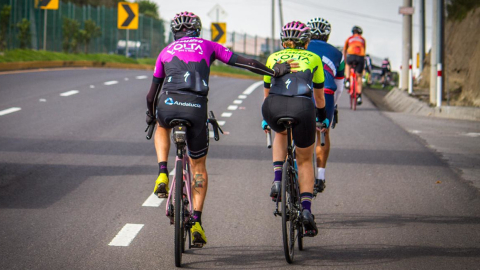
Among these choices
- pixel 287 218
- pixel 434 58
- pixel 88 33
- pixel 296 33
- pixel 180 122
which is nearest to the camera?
pixel 287 218

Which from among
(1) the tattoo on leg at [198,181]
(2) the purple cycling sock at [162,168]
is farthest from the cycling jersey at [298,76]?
(2) the purple cycling sock at [162,168]

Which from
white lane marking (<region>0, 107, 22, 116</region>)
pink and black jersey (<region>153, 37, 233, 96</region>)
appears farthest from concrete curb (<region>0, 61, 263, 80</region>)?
pink and black jersey (<region>153, 37, 233, 96</region>)

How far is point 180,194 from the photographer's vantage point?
6391 mm

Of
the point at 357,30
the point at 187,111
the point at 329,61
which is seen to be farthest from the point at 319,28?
the point at 357,30

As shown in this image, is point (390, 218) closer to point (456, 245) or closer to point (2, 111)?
point (456, 245)

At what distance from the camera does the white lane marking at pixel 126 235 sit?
7.23 m

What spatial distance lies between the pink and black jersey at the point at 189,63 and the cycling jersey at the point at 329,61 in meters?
2.14

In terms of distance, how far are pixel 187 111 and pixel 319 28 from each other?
2.87m

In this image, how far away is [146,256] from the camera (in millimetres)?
6789

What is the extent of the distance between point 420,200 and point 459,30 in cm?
2557

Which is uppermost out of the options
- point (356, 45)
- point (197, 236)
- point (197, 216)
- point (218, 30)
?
point (218, 30)

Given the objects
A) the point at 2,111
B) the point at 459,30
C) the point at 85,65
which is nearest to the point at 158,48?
the point at 85,65

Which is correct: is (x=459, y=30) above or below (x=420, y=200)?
above

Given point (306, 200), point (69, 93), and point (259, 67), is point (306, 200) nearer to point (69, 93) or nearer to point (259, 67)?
point (259, 67)
